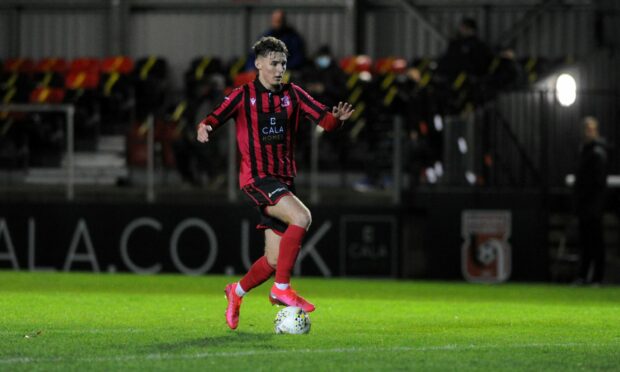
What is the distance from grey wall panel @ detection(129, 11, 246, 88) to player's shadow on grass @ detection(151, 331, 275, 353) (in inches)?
765

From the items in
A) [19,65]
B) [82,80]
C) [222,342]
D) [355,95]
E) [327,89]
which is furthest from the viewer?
[19,65]

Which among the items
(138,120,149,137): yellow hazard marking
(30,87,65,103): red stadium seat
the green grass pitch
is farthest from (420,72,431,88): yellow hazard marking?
(30,87,65,103): red stadium seat

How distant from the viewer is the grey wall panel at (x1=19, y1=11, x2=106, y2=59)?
Answer: 2919 cm

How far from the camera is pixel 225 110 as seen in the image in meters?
9.98

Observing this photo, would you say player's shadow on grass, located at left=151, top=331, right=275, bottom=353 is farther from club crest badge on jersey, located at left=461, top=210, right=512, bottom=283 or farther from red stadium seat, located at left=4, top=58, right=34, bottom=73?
red stadium seat, located at left=4, top=58, right=34, bottom=73

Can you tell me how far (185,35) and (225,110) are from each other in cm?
1930

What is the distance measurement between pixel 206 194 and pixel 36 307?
22.8 feet

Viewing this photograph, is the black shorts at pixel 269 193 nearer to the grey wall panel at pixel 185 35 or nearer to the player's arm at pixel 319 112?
the player's arm at pixel 319 112

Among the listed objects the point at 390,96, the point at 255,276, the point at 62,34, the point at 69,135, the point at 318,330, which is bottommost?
the point at 318,330

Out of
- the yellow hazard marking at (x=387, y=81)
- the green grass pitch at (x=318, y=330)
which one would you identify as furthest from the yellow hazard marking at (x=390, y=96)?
the green grass pitch at (x=318, y=330)

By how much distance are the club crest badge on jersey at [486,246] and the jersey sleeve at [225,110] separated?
854cm

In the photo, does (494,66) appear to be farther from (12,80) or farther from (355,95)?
(12,80)

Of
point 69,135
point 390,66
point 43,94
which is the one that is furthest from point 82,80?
point 69,135

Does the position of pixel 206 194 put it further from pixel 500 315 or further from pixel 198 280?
pixel 500 315
